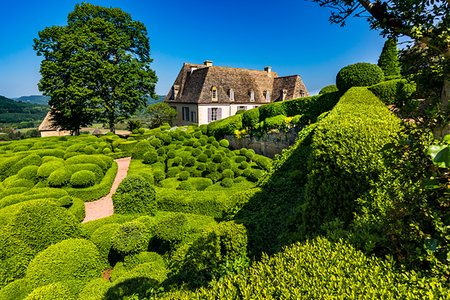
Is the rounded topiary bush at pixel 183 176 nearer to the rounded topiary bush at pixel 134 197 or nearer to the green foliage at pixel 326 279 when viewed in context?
the rounded topiary bush at pixel 134 197

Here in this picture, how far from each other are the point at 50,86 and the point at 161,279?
29360 millimetres

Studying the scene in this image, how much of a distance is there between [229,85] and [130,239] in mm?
29252

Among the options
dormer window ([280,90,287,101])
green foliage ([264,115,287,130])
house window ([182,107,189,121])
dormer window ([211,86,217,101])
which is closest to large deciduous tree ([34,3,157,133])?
house window ([182,107,189,121])

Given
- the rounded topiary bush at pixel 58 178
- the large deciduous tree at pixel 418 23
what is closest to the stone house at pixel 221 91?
the rounded topiary bush at pixel 58 178

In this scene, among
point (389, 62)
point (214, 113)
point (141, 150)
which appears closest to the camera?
point (389, 62)

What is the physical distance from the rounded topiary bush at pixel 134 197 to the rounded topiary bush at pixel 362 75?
1556cm

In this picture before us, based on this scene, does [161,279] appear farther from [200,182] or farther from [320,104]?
[320,104]

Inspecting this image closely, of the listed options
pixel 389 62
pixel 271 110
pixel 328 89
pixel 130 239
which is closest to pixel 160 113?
pixel 271 110

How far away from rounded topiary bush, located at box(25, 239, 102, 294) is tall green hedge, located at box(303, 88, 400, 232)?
6693mm

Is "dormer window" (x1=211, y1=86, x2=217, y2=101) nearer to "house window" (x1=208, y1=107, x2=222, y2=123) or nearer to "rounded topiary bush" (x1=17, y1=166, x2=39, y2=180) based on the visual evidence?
"house window" (x1=208, y1=107, x2=222, y2=123)

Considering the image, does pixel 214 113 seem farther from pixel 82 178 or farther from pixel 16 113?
pixel 16 113

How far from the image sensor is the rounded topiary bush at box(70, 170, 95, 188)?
12.9 metres

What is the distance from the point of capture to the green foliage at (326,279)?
2.09 m

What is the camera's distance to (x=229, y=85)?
3284 cm
